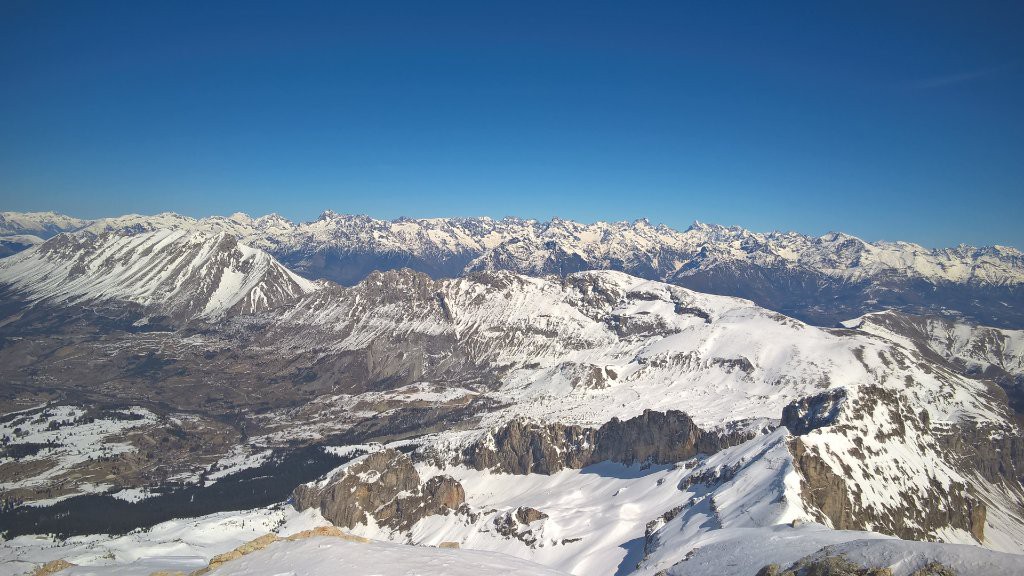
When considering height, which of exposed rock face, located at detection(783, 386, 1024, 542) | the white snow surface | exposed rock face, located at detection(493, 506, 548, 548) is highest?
the white snow surface

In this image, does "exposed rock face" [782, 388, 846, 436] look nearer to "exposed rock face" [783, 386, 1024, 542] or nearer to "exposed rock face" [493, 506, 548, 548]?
"exposed rock face" [783, 386, 1024, 542]

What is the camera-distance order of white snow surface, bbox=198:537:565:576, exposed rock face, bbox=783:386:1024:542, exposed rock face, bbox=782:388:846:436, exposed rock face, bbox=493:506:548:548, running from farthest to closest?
exposed rock face, bbox=782:388:846:436, exposed rock face, bbox=493:506:548:548, exposed rock face, bbox=783:386:1024:542, white snow surface, bbox=198:537:565:576

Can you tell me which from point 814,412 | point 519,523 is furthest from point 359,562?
point 814,412

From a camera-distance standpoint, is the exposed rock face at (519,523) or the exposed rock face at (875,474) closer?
the exposed rock face at (875,474)

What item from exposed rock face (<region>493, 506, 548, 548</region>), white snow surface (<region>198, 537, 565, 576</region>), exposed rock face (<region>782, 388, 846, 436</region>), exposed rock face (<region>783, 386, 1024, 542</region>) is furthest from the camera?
exposed rock face (<region>782, 388, 846, 436</region>)

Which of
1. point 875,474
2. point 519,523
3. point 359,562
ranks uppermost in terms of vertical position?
point 359,562

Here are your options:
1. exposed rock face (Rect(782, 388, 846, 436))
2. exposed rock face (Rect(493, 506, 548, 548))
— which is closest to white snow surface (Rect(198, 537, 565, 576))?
exposed rock face (Rect(493, 506, 548, 548))

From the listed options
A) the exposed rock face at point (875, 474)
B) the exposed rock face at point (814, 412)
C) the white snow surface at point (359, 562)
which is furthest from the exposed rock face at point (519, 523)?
the white snow surface at point (359, 562)

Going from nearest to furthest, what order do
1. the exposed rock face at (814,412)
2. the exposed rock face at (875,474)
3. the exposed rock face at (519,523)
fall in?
the exposed rock face at (875,474)
the exposed rock face at (519,523)
the exposed rock face at (814,412)

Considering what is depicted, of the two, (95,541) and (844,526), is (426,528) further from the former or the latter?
(844,526)

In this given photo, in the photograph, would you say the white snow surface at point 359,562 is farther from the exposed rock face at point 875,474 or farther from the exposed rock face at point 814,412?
the exposed rock face at point 814,412

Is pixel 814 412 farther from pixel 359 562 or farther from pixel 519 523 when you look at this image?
pixel 359 562

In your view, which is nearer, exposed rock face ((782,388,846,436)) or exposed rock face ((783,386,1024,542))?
exposed rock face ((783,386,1024,542))
